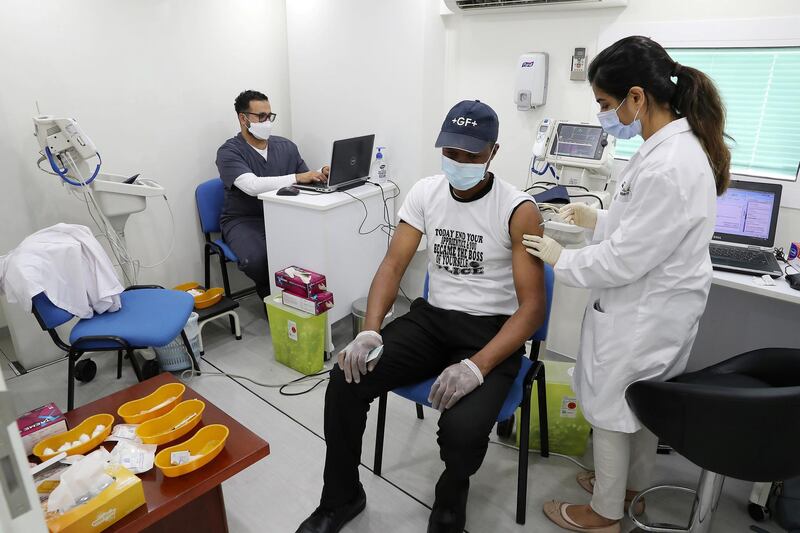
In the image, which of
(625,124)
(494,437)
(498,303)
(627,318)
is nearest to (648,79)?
(625,124)

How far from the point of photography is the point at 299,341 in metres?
2.58

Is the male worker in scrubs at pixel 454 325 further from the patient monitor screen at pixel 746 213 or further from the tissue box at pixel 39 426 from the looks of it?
the patient monitor screen at pixel 746 213

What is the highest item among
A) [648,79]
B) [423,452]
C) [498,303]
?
[648,79]

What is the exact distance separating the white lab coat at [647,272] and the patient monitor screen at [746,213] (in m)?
0.88

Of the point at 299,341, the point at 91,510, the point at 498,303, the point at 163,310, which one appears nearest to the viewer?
the point at 91,510

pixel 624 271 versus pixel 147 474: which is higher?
pixel 624 271

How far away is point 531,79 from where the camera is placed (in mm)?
2533

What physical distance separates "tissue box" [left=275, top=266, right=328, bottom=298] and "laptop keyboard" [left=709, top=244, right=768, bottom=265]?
170cm

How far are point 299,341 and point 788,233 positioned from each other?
2217 mm

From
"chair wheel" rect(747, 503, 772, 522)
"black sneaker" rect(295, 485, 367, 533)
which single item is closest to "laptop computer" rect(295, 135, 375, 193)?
"black sneaker" rect(295, 485, 367, 533)

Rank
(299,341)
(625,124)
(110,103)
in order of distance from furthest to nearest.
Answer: (110,103) → (299,341) → (625,124)

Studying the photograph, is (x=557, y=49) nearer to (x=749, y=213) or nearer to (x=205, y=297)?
(x=749, y=213)

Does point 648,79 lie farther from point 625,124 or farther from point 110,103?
point 110,103

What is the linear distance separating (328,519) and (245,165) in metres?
2.05
